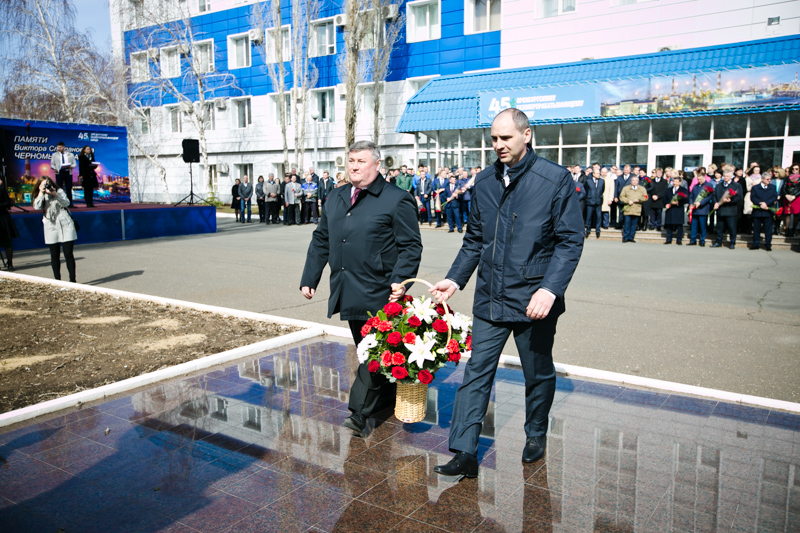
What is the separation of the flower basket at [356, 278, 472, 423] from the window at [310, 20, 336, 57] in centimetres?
3325

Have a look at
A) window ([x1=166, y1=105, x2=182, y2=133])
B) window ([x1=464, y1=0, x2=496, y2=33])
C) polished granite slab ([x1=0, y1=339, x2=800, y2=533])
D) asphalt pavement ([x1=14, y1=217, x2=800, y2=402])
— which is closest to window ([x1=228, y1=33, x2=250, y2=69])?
window ([x1=166, y1=105, x2=182, y2=133])

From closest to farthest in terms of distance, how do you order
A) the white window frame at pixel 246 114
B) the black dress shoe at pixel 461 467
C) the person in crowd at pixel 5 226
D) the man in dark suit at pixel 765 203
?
the black dress shoe at pixel 461 467 → the person in crowd at pixel 5 226 → the man in dark suit at pixel 765 203 → the white window frame at pixel 246 114

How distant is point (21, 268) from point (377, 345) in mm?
12378

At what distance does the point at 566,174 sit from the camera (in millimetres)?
3592

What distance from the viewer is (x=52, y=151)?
23297 millimetres

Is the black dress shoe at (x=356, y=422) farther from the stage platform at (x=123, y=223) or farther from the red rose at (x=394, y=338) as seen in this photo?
the stage platform at (x=123, y=223)

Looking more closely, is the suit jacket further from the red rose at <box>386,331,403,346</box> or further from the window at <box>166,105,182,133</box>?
the window at <box>166,105,182,133</box>

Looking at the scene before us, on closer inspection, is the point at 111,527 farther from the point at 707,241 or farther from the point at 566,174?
the point at 707,241

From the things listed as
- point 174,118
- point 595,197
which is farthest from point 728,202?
point 174,118

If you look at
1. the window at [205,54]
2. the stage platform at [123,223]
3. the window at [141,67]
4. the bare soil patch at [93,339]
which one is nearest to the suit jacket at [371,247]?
the bare soil patch at [93,339]

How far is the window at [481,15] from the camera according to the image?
2852 cm

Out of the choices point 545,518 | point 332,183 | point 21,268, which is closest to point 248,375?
point 545,518

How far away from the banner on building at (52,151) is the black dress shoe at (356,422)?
20331mm

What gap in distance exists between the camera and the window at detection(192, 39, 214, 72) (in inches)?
1558
